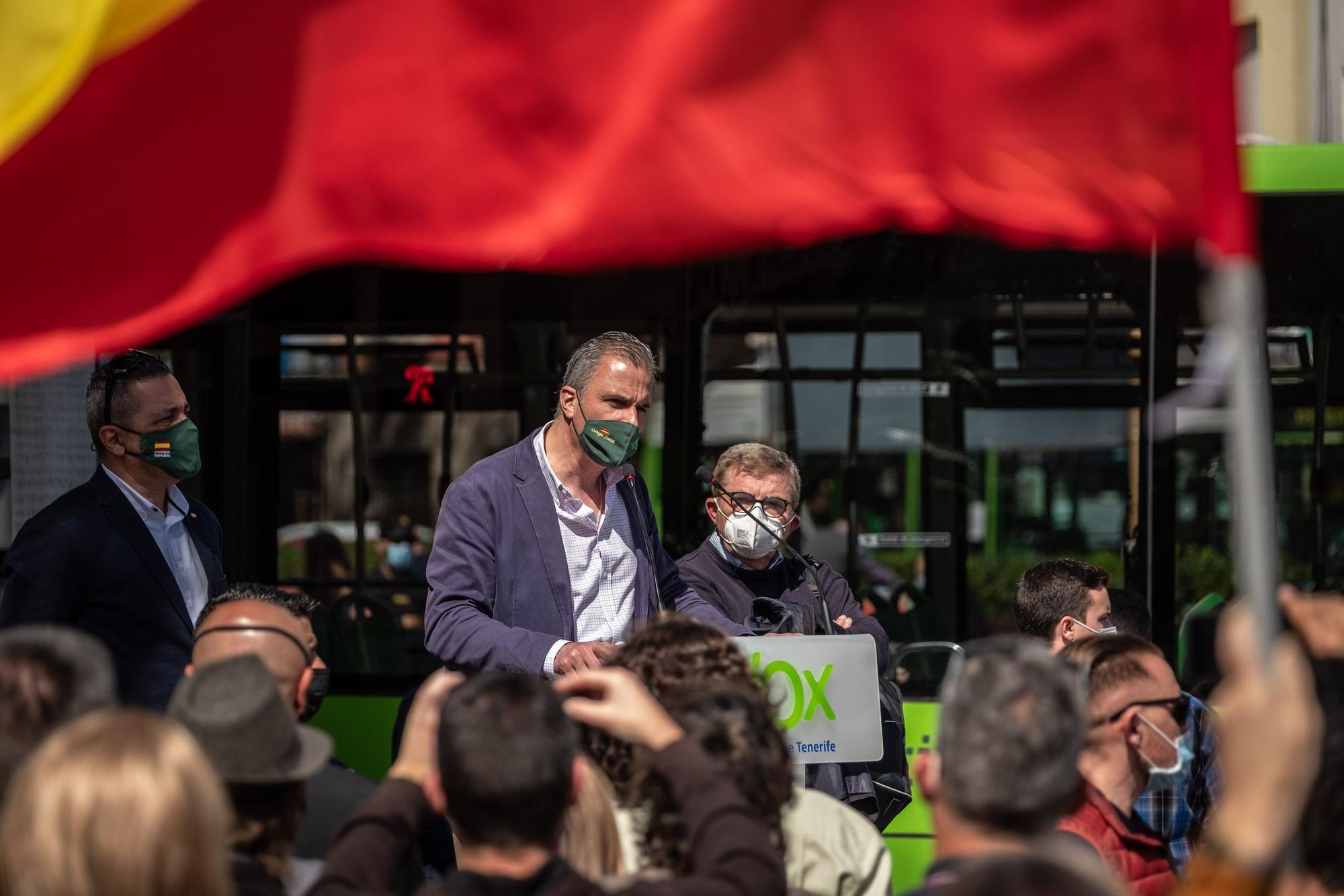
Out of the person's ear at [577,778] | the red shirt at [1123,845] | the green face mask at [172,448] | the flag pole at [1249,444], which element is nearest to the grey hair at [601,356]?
the green face mask at [172,448]

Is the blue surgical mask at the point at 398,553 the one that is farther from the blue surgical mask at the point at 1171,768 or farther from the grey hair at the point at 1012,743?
the grey hair at the point at 1012,743

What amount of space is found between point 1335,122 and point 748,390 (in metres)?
8.82

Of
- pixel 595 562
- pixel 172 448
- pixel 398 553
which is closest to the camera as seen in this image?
pixel 595 562

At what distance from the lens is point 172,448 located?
182 inches

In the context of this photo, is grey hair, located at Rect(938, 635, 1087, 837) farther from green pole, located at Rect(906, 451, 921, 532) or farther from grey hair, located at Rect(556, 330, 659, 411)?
green pole, located at Rect(906, 451, 921, 532)

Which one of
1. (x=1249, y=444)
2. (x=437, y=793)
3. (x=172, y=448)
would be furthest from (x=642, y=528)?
(x=1249, y=444)

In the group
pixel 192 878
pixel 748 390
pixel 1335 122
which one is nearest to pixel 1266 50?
pixel 1335 122

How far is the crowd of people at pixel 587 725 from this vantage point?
193cm

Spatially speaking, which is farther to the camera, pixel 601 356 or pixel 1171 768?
pixel 601 356

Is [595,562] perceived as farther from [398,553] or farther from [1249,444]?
[1249,444]

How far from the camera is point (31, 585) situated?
430cm

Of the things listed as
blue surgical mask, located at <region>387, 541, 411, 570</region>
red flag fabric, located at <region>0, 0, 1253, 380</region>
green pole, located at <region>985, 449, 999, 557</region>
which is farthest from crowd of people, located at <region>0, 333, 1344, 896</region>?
green pole, located at <region>985, 449, 999, 557</region>

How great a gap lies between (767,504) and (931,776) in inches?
96.0

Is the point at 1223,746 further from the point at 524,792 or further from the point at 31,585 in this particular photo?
the point at 31,585
